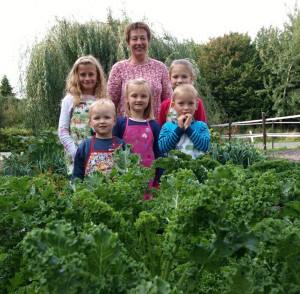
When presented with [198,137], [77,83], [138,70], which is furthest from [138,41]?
[198,137]

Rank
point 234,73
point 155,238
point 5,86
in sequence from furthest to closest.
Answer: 1. point 5,86
2. point 234,73
3. point 155,238

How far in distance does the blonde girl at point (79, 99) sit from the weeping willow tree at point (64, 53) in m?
9.14

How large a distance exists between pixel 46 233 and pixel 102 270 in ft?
0.54

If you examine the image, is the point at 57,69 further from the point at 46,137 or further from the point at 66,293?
the point at 66,293

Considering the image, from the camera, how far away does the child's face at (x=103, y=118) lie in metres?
3.83

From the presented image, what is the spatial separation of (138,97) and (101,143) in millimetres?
525

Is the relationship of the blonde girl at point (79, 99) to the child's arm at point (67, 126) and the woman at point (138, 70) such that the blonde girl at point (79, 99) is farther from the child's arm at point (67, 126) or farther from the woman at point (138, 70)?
the woman at point (138, 70)

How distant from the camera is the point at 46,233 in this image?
3.80 feet

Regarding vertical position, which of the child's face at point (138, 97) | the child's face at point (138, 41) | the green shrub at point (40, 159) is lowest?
the green shrub at point (40, 159)

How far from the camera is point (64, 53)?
1505cm

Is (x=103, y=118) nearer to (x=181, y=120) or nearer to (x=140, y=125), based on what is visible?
(x=140, y=125)

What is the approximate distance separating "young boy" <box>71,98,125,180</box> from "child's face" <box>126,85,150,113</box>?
0.96ft

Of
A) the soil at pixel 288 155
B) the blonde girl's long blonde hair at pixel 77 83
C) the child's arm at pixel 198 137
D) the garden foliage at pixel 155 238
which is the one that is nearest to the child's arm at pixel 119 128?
the blonde girl's long blonde hair at pixel 77 83

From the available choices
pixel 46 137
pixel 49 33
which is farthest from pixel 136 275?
pixel 49 33
